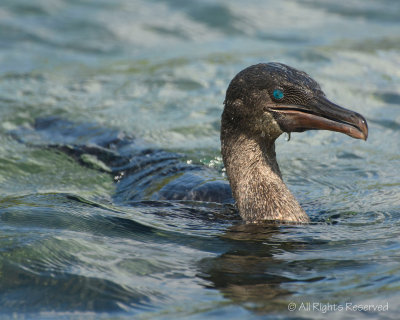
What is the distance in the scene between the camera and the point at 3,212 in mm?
5820

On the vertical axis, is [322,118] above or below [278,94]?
below

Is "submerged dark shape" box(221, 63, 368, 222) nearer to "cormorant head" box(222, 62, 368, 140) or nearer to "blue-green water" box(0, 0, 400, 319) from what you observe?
"cormorant head" box(222, 62, 368, 140)

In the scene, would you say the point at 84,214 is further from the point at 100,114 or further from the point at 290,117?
the point at 100,114

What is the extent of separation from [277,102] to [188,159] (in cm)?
223

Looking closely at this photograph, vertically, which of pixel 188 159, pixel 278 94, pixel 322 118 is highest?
pixel 278 94

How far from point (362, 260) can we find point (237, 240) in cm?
97

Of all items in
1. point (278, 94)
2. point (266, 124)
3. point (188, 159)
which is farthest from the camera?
point (188, 159)

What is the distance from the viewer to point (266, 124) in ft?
18.6

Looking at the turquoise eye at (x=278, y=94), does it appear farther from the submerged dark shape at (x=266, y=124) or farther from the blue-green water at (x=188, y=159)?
the blue-green water at (x=188, y=159)

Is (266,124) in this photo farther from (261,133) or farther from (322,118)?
(322,118)

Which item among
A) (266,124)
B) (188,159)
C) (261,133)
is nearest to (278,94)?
(266,124)

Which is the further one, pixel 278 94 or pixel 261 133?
pixel 261 133

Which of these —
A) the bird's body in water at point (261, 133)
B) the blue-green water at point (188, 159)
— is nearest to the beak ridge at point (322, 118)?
the bird's body in water at point (261, 133)

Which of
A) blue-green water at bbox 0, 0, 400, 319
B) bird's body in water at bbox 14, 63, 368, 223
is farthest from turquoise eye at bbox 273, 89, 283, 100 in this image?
blue-green water at bbox 0, 0, 400, 319
